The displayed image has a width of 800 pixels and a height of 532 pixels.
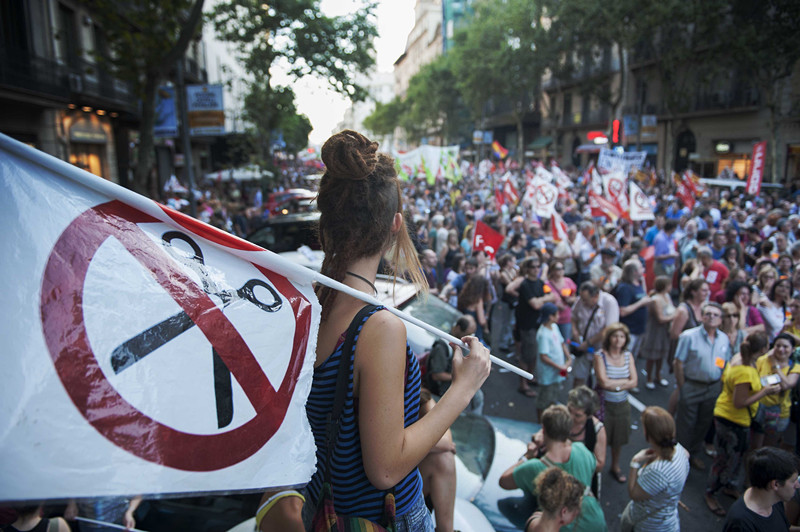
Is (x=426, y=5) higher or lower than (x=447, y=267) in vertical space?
higher

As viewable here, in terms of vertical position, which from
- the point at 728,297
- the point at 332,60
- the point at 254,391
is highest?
the point at 332,60

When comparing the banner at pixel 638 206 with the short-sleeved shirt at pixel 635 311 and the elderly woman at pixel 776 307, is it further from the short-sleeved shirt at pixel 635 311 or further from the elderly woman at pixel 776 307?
the elderly woman at pixel 776 307

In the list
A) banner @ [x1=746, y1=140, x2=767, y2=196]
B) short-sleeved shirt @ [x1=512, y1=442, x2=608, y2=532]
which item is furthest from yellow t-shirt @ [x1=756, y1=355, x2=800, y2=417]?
banner @ [x1=746, y1=140, x2=767, y2=196]

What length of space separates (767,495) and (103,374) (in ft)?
11.3

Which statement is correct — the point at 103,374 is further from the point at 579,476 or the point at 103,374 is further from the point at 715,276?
the point at 715,276

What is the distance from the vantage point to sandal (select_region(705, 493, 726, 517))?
14.5ft

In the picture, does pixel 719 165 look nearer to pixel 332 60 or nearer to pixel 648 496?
pixel 332 60

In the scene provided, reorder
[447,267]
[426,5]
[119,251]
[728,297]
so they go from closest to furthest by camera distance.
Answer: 1. [119,251]
2. [728,297]
3. [447,267]
4. [426,5]

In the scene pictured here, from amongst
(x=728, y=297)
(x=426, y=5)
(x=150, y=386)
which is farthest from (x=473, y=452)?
(x=426, y=5)

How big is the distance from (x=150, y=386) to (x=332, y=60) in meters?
23.8

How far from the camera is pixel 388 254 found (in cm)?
173

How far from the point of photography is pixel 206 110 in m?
13.0

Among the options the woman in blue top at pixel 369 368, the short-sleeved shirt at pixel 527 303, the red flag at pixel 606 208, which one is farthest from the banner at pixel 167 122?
the woman in blue top at pixel 369 368

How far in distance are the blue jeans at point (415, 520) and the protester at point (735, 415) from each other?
13.2 ft
